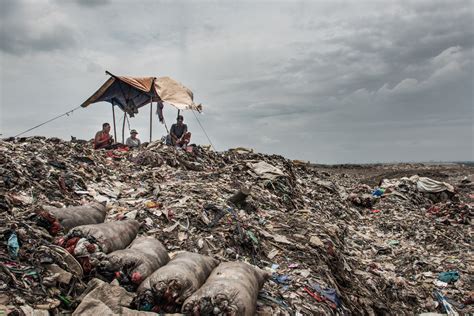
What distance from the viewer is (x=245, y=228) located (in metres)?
6.71

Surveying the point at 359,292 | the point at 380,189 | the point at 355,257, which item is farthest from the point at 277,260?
the point at 380,189

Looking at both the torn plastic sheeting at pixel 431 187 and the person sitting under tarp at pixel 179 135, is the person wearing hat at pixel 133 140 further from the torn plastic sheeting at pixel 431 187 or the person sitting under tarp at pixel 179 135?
the torn plastic sheeting at pixel 431 187

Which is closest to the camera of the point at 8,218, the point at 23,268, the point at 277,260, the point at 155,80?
the point at 23,268

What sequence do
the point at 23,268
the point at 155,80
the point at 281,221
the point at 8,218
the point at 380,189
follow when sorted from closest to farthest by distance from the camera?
the point at 23,268, the point at 8,218, the point at 281,221, the point at 155,80, the point at 380,189

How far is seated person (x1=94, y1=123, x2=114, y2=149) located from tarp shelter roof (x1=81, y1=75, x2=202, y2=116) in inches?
73.3

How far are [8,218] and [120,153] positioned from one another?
6.43m

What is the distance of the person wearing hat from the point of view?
1288 cm

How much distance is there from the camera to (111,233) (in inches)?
192

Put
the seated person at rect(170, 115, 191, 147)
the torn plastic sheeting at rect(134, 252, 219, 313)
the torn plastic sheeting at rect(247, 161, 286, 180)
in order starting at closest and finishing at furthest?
the torn plastic sheeting at rect(134, 252, 219, 313) < the torn plastic sheeting at rect(247, 161, 286, 180) < the seated person at rect(170, 115, 191, 147)

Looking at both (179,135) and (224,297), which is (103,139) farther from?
(224,297)

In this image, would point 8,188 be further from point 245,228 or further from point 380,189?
point 380,189

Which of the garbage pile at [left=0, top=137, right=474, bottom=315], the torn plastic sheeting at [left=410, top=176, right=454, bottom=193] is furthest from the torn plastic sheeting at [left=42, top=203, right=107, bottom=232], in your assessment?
the torn plastic sheeting at [left=410, top=176, right=454, bottom=193]

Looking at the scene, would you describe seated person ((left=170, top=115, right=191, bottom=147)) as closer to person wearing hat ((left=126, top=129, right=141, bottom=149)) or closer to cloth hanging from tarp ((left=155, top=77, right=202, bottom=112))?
cloth hanging from tarp ((left=155, top=77, right=202, bottom=112))

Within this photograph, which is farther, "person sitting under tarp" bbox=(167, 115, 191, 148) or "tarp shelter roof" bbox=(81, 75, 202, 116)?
"tarp shelter roof" bbox=(81, 75, 202, 116)
